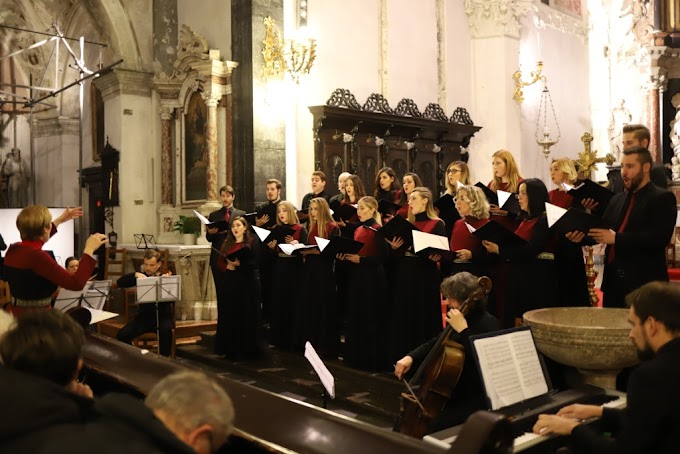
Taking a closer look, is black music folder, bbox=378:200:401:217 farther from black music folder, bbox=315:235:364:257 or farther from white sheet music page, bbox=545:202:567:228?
white sheet music page, bbox=545:202:567:228

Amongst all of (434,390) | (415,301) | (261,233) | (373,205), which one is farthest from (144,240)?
(434,390)

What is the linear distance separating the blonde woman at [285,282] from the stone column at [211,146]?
114 inches

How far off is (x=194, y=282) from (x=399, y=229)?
14.6 ft

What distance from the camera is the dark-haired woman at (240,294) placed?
714cm

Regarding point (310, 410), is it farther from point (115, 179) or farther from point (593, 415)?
point (115, 179)

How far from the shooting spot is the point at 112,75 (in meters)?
11.2

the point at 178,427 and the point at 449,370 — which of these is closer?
the point at 178,427

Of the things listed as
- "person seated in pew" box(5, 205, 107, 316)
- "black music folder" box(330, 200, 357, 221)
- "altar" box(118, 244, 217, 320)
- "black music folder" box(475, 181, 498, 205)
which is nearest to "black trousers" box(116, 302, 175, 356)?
"black music folder" box(330, 200, 357, 221)

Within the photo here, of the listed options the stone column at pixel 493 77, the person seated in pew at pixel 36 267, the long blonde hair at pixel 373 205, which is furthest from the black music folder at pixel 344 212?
the stone column at pixel 493 77

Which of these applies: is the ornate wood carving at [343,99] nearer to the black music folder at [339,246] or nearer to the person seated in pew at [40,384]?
the black music folder at [339,246]

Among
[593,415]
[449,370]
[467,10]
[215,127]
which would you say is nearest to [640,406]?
[593,415]

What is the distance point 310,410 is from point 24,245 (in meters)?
2.84

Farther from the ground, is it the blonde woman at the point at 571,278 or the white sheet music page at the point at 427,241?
the white sheet music page at the point at 427,241

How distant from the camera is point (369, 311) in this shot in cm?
618
